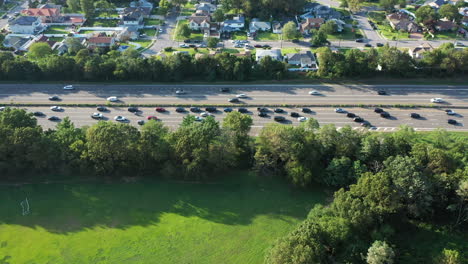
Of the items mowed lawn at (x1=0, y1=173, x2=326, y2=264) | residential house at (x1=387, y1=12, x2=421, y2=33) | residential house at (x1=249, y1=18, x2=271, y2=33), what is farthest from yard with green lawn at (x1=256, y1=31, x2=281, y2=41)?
mowed lawn at (x1=0, y1=173, x2=326, y2=264)

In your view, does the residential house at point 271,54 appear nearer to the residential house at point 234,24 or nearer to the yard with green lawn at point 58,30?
the residential house at point 234,24

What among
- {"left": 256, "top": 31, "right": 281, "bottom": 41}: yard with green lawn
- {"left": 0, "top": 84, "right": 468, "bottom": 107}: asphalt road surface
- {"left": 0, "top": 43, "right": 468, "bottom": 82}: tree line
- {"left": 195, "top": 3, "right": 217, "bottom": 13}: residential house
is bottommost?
{"left": 0, "top": 84, "right": 468, "bottom": 107}: asphalt road surface

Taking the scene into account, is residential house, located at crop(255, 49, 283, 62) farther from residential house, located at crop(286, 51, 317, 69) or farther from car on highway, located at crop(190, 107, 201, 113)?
car on highway, located at crop(190, 107, 201, 113)

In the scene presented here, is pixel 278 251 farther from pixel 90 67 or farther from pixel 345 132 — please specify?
pixel 90 67

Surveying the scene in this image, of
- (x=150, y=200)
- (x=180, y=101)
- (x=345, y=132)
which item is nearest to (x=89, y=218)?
(x=150, y=200)

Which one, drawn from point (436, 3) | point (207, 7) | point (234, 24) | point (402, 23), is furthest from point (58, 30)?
point (436, 3)

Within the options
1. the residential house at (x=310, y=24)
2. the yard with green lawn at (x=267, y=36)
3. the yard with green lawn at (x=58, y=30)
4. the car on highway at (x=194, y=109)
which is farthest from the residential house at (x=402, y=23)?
the yard with green lawn at (x=58, y=30)

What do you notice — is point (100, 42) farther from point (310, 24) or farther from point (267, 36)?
point (310, 24)
